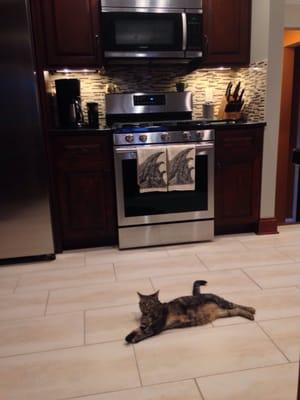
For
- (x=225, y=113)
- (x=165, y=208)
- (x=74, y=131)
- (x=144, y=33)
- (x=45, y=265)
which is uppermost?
(x=144, y=33)

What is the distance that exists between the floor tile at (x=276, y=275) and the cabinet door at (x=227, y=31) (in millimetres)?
1761

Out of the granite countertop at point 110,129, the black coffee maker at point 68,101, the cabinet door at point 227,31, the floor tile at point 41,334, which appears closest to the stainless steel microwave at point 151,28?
the cabinet door at point 227,31

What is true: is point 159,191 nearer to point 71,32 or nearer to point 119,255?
point 119,255

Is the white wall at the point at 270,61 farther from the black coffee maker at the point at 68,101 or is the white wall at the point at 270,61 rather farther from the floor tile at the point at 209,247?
the black coffee maker at the point at 68,101

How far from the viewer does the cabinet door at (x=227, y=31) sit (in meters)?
2.80

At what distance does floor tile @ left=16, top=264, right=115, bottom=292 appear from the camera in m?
2.26

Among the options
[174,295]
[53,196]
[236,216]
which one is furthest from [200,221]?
[53,196]

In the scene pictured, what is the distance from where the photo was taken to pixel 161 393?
1.33 metres

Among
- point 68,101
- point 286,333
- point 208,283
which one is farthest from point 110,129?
point 286,333

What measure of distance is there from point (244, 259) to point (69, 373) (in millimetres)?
1545

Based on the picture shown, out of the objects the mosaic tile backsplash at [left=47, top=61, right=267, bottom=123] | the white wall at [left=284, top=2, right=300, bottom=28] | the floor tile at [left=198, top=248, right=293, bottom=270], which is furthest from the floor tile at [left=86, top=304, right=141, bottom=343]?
the white wall at [left=284, top=2, right=300, bottom=28]

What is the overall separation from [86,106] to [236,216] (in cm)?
165

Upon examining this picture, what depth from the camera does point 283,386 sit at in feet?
4.42

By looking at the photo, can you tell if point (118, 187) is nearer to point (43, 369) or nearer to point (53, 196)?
point (53, 196)
